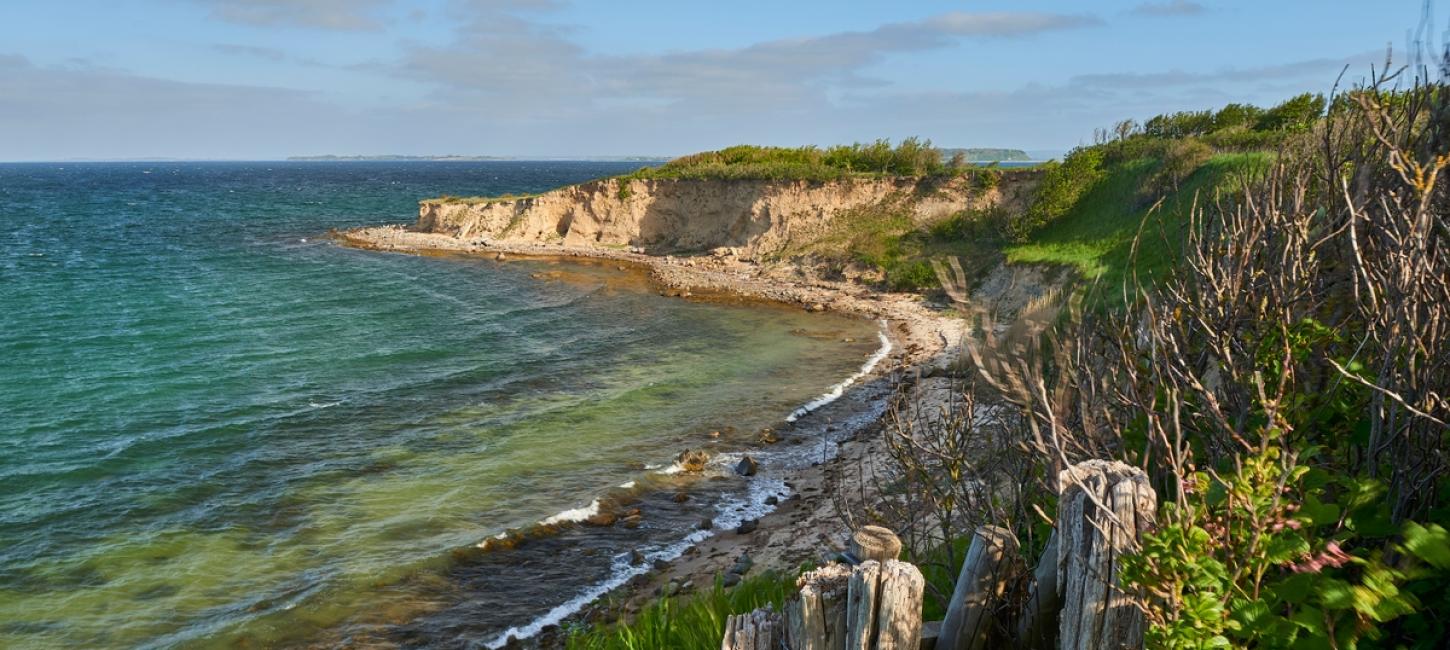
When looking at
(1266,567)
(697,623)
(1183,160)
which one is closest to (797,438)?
(697,623)

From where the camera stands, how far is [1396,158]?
13.9 ft

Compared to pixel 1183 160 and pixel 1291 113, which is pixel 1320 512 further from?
pixel 1291 113

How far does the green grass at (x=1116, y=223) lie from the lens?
28.5m

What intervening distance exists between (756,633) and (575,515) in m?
13.0

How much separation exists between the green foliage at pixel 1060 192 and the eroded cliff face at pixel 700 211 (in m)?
5.04

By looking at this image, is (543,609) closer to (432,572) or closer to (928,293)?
(432,572)

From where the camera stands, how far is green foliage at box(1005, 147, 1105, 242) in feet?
133

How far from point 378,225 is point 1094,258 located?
198 feet

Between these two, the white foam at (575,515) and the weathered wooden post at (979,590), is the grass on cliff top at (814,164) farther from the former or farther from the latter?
the weathered wooden post at (979,590)

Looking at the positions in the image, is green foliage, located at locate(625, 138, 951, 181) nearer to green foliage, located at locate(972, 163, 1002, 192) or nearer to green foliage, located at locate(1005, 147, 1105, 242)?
green foliage, located at locate(972, 163, 1002, 192)

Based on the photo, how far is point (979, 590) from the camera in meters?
5.34

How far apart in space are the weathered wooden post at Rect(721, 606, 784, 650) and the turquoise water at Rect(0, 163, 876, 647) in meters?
9.51

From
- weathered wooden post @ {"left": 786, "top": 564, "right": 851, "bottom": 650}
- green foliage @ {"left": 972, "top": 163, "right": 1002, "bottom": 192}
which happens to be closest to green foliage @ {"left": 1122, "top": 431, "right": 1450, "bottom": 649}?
weathered wooden post @ {"left": 786, "top": 564, "right": 851, "bottom": 650}

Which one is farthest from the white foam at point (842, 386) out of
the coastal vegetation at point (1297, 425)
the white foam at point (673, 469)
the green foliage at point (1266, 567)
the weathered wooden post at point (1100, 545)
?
the green foliage at point (1266, 567)
